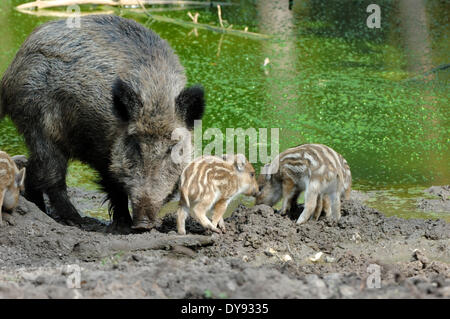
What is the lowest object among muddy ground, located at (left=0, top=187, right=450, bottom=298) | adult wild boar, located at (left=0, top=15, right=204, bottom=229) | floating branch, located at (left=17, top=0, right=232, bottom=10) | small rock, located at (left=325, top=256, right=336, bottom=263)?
small rock, located at (left=325, top=256, right=336, bottom=263)

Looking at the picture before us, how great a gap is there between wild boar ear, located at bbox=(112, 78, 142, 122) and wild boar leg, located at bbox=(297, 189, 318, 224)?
171 cm

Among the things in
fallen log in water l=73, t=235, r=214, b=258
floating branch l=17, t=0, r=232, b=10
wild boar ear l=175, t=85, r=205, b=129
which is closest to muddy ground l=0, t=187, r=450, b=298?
fallen log in water l=73, t=235, r=214, b=258

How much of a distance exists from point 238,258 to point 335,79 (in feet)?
22.2

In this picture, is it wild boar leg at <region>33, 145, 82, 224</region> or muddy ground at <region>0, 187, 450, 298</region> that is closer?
muddy ground at <region>0, 187, 450, 298</region>

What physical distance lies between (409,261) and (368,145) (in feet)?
11.8

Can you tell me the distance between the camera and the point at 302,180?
6789 mm

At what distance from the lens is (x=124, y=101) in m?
6.34

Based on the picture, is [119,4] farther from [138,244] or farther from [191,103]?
[138,244]

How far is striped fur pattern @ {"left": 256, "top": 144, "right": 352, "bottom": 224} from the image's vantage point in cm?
664

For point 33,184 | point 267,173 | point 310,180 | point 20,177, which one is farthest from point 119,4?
point 310,180

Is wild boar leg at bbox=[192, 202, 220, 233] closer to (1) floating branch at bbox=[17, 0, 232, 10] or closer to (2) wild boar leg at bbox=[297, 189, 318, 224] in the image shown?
(2) wild boar leg at bbox=[297, 189, 318, 224]

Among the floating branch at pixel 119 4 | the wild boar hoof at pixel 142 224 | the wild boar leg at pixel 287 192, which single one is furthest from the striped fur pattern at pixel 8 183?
the floating branch at pixel 119 4
